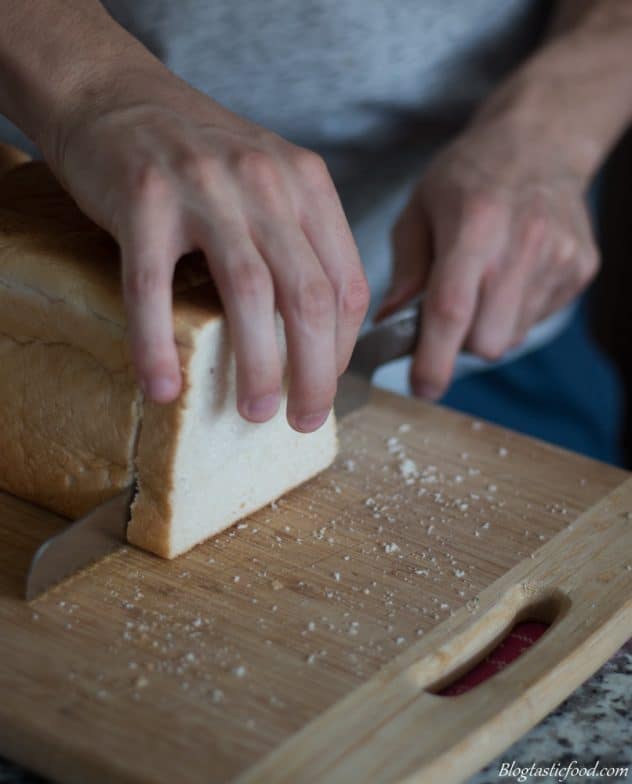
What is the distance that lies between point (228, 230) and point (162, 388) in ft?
0.53

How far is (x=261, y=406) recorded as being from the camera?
106 cm

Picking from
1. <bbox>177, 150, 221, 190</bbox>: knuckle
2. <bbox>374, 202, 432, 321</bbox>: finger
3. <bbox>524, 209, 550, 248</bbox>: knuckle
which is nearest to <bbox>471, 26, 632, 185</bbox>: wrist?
<bbox>524, 209, 550, 248</bbox>: knuckle

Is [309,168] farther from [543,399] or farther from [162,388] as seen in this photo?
[543,399]

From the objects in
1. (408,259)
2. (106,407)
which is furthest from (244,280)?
(408,259)

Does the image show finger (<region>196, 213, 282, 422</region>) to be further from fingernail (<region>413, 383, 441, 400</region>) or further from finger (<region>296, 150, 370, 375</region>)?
fingernail (<region>413, 383, 441, 400</region>)

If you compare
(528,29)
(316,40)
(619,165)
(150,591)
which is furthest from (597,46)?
(150,591)

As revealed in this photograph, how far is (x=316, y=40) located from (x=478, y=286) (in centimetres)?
49

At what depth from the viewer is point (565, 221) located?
1.69m

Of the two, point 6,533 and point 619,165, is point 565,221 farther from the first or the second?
point 619,165

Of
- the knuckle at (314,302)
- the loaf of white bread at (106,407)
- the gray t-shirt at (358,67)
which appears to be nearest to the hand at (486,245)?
the gray t-shirt at (358,67)

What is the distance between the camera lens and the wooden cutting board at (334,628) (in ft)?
2.87

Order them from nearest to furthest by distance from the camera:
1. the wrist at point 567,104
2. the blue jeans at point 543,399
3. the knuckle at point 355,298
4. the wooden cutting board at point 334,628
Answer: the wooden cutting board at point 334,628, the knuckle at point 355,298, the wrist at point 567,104, the blue jeans at point 543,399

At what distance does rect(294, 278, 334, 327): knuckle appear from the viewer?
3.37 feet

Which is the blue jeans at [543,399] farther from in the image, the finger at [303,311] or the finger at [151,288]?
the finger at [151,288]
